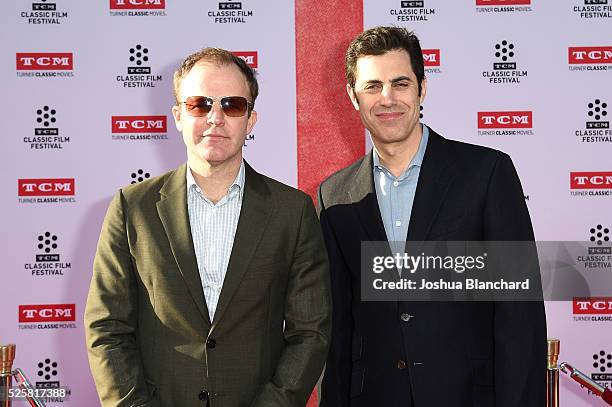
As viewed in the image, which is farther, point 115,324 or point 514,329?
point 514,329

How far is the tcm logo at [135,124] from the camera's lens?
4668mm

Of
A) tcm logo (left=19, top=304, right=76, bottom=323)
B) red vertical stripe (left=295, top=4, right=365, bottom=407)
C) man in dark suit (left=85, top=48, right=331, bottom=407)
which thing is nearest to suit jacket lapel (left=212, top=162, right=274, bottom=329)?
man in dark suit (left=85, top=48, right=331, bottom=407)

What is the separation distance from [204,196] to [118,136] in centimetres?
226

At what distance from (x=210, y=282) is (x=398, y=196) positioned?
2.73 feet

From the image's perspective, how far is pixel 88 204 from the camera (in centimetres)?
464

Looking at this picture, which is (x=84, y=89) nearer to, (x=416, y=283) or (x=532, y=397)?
(x=416, y=283)

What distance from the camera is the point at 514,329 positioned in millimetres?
2646

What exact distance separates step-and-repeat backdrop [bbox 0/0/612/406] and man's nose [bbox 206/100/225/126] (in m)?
2.13

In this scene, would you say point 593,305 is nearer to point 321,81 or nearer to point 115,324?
point 321,81

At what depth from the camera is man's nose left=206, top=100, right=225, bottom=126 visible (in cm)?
252

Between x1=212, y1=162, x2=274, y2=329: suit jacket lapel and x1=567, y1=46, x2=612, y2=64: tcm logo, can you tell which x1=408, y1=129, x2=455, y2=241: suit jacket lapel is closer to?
x1=212, y1=162, x2=274, y2=329: suit jacket lapel

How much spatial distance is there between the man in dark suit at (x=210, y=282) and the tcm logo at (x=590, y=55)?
2823 millimetres

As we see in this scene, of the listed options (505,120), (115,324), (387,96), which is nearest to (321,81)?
(505,120)

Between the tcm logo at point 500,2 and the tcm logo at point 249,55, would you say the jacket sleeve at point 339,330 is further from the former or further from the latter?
the tcm logo at point 500,2
